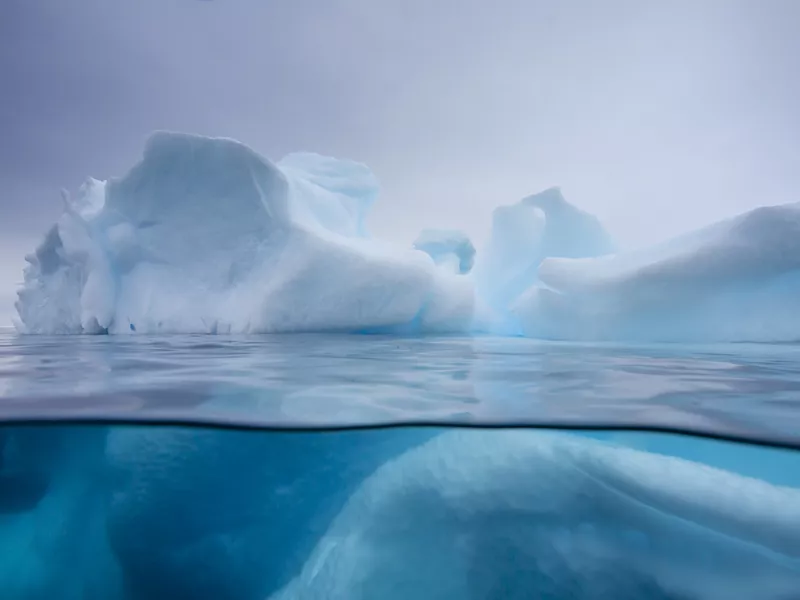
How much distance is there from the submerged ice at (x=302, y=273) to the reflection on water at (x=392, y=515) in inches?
221

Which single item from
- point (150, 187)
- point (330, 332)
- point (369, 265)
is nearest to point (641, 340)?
point (369, 265)

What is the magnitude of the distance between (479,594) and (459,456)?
52cm

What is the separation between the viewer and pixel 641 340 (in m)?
7.45

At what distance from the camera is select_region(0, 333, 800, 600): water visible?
1.54m

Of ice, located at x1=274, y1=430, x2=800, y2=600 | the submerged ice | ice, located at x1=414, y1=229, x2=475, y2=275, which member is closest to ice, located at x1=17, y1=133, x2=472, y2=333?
the submerged ice

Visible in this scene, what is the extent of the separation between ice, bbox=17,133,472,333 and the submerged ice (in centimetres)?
2

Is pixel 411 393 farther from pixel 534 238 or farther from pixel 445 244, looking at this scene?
pixel 445 244

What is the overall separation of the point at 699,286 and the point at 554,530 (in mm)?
6570

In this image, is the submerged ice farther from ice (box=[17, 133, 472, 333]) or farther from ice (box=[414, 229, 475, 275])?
ice (box=[414, 229, 475, 275])

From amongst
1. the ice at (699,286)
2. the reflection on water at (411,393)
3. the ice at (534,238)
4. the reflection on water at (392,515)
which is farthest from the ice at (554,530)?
the ice at (534,238)

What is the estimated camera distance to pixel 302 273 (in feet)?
24.9

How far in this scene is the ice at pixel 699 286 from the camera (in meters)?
6.33

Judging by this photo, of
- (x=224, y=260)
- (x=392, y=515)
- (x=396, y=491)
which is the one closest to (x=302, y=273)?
(x=224, y=260)

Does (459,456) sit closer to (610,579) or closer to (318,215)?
(610,579)
